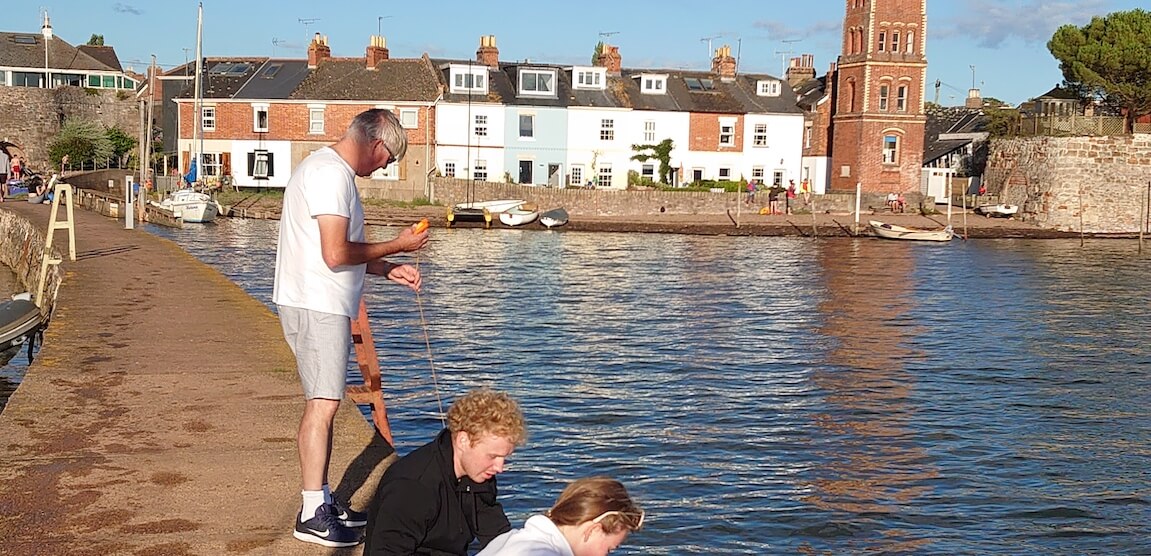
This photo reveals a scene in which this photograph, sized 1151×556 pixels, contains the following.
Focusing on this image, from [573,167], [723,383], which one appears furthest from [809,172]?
[723,383]

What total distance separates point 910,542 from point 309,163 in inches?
280

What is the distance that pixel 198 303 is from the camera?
16.6 m

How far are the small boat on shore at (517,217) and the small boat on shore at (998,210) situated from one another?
26368mm

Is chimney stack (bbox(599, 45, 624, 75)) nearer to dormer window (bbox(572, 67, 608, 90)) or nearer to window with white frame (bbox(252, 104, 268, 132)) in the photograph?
dormer window (bbox(572, 67, 608, 90))

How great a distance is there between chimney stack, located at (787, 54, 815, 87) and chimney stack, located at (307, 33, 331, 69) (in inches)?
1281

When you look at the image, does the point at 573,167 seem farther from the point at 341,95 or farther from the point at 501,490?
the point at 501,490

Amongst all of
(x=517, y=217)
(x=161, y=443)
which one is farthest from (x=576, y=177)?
(x=161, y=443)

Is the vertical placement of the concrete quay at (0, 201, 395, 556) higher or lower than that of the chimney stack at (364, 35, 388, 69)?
lower

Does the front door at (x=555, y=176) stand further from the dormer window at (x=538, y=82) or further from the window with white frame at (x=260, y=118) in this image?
the window with white frame at (x=260, y=118)

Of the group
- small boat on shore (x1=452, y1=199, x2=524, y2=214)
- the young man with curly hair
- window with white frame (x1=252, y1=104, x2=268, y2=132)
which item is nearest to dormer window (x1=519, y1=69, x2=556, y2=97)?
small boat on shore (x1=452, y1=199, x2=524, y2=214)

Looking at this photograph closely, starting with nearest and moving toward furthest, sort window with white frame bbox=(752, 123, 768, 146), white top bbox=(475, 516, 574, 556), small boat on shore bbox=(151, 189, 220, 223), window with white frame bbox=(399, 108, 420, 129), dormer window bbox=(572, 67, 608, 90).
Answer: white top bbox=(475, 516, 574, 556) < small boat on shore bbox=(151, 189, 220, 223) < window with white frame bbox=(399, 108, 420, 129) < dormer window bbox=(572, 67, 608, 90) < window with white frame bbox=(752, 123, 768, 146)

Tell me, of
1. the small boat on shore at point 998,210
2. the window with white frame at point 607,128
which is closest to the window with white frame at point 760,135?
the window with white frame at point 607,128

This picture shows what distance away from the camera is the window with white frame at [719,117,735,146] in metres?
72.2

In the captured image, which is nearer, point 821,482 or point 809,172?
point 821,482
